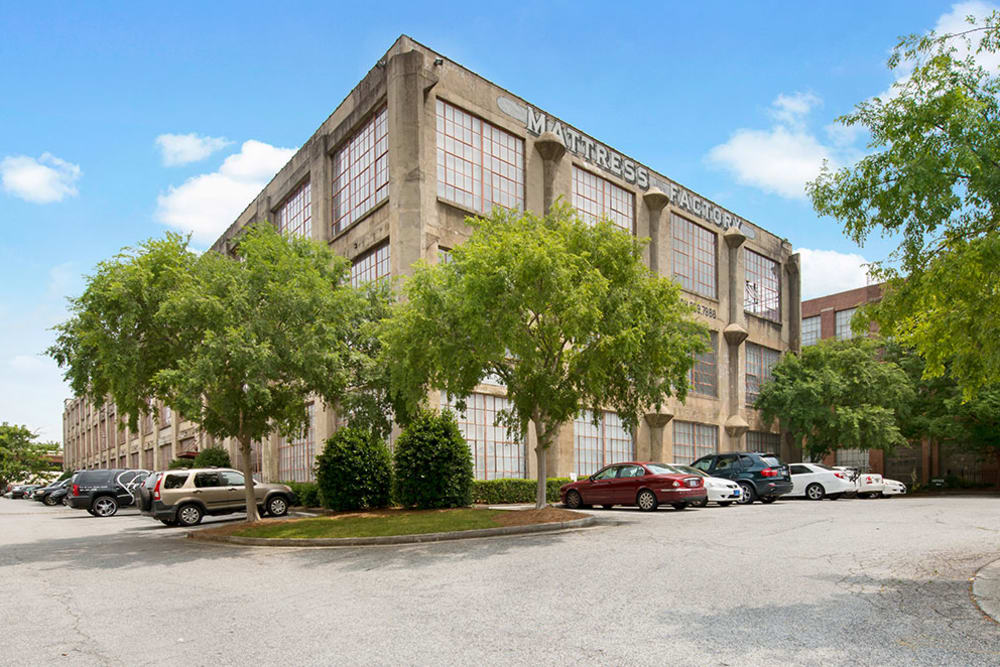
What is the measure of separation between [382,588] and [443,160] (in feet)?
60.9

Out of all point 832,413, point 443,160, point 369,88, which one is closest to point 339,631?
point 443,160

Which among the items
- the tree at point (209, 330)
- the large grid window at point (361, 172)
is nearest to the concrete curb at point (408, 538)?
the tree at point (209, 330)

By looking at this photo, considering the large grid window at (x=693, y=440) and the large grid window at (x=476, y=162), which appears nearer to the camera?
the large grid window at (x=476, y=162)

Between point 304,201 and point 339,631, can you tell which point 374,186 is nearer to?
point 304,201

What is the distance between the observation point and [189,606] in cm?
933

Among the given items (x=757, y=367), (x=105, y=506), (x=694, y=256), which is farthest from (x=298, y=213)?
(x=757, y=367)

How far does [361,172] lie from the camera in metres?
28.5

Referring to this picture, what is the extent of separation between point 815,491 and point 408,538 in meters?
17.4

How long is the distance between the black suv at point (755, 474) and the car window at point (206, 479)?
14.9 metres

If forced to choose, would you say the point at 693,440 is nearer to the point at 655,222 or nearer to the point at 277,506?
the point at 655,222

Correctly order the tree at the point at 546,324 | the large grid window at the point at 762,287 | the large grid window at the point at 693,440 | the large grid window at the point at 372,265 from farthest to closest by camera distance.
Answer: the large grid window at the point at 762,287
the large grid window at the point at 693,440
the large grid window at the point at 372,265
the tree at the point at 546,324

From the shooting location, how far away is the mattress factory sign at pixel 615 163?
29297 millimetres

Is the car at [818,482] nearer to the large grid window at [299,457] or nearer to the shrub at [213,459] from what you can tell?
the large grid window at [299,457]

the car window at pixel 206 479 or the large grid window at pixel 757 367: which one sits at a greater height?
the large grid window at pixel 757 367
